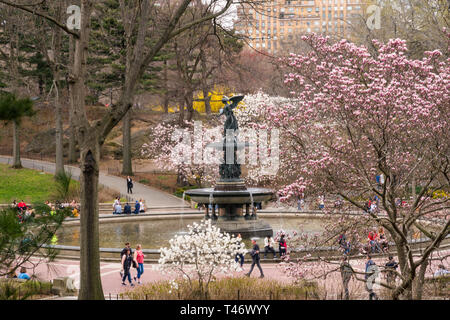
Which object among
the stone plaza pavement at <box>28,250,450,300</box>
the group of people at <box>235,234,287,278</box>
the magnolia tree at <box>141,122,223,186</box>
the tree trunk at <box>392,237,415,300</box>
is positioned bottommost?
the stone plaza pavement at <box>28,250,450,300</box>

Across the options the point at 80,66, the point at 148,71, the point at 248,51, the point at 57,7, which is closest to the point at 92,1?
the point at 80,66

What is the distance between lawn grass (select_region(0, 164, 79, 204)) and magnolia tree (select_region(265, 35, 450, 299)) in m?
28.1

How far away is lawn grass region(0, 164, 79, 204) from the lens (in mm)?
39594

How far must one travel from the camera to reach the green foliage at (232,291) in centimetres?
1241

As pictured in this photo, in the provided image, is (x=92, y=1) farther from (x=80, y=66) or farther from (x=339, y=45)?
(x=339, y=45)

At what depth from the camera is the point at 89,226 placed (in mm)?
12023

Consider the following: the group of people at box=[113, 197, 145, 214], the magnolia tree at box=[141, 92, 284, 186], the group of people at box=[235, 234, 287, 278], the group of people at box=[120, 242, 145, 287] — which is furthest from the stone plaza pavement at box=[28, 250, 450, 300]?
the magnolia tree at box=[141, 92, 284, 186]

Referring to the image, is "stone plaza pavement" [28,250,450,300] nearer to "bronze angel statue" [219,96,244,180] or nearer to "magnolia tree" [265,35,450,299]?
"magnolia tree" [265,35,450,299]

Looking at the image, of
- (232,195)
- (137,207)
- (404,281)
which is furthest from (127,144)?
(404,281)

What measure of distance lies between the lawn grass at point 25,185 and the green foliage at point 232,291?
1064 inches

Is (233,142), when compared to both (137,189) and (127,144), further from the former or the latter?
(127,144)

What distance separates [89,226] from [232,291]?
356cm

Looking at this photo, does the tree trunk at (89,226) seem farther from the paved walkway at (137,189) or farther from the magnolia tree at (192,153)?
the magnolia tree at (192,153)

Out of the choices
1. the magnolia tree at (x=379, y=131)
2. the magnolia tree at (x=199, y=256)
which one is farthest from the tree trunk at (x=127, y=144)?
the magnolia tree at (x=199, y=256)
